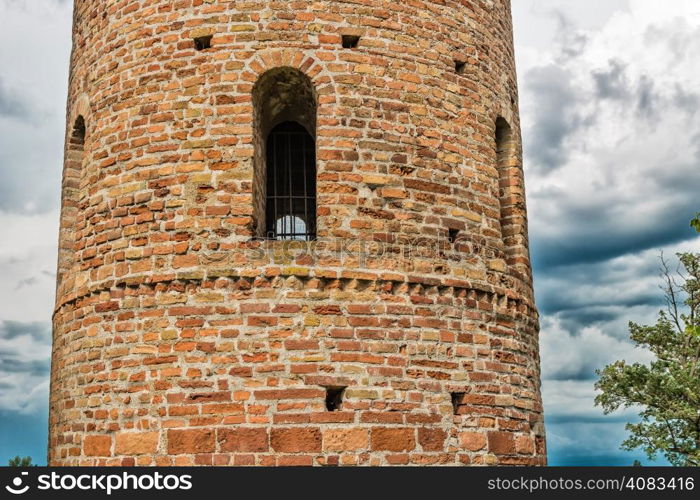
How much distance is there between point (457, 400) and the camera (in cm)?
724

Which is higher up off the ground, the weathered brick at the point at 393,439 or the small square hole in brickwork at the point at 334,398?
the small square hole in brickwork at the point at 334,398

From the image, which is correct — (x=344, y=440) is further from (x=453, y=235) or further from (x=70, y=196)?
(x=70, y=196)

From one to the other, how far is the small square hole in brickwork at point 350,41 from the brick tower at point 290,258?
28mm

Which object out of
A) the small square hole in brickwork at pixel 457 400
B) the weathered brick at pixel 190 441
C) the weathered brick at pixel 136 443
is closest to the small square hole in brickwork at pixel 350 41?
the small square hole in brickwork at pixel 457 400

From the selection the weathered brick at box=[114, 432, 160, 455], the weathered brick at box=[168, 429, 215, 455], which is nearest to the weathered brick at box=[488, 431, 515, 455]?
the weathered brick at box=[168, 429, 215, 455]

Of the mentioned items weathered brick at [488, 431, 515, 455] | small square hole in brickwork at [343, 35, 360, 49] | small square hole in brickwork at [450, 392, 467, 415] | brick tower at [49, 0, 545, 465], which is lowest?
weathered brick at [488, 431, 515, 455]

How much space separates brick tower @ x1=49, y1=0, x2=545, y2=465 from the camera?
22.3ft

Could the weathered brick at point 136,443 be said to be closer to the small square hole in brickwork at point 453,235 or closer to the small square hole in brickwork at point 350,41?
the small square hole in brickwork at point 453,235

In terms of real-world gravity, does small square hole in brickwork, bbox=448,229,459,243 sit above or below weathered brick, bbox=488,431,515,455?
above

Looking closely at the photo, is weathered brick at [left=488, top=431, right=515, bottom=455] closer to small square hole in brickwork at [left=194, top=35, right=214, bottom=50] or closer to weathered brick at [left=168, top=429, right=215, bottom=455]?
weathered brick at [left=168, top=429, right=215, bottom=455]

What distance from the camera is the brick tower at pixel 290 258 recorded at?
679cm

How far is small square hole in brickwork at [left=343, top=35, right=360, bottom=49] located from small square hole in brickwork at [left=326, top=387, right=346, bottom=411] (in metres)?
3.28

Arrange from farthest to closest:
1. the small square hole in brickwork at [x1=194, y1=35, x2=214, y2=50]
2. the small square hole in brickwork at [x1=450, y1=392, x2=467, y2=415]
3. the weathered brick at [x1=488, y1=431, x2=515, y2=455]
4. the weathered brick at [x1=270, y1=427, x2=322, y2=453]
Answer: the small square hole in brickwork at [x1=194, y1=35, x2=214, y2=50] < the weathered brick at [x1=488, y1=431, x2=515, y2=455] < the small square hole in brickwork at [x1=450, y1=392, x2=467, y2=415] < the weathered brick at [x1=270, y1=427, x2=322, y2=453]

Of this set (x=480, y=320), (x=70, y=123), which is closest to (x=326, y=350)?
(x=480, y=320)
